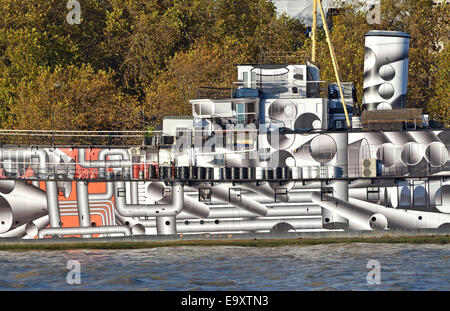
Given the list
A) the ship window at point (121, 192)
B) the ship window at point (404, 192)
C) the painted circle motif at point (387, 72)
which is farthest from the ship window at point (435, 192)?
the ship window at point (121, 192)

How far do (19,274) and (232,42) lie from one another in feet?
156

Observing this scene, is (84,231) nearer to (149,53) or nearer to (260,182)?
(260,182)

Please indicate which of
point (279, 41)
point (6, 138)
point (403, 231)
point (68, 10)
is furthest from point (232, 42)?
point (403, 231)

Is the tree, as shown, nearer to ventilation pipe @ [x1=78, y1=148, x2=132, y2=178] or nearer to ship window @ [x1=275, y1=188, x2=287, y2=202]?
ventilation pipe @ [x1=78, y1=148, x2=132, y2=178]

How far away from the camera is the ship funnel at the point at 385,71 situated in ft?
148

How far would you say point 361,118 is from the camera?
44.2m

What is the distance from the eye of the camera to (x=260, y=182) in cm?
4288

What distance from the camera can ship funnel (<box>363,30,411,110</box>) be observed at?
45.0 meters

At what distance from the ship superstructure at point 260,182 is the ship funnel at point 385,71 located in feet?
2.81

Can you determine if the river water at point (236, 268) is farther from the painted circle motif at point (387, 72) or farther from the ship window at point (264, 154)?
the painted circle motif at point (387, 72)

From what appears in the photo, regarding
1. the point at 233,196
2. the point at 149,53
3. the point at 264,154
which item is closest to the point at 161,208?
the point at 233,196

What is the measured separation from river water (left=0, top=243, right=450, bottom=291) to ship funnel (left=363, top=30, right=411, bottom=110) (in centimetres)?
859

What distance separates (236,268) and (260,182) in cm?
776

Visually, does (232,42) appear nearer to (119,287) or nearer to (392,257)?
(392,257)
